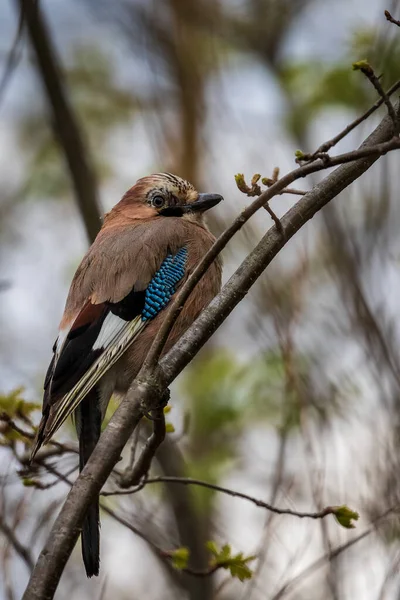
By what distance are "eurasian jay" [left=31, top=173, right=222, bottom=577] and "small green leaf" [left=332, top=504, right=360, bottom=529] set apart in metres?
1.06

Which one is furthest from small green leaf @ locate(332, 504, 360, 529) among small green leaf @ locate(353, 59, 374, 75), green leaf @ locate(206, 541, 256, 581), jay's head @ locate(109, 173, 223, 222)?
jay's head @ locate(109, 173, 223, 222)

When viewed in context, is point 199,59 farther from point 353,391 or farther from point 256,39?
point 353,391

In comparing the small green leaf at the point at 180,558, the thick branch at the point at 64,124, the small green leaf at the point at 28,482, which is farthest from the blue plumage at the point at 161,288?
the thick branch at the point at 64,124

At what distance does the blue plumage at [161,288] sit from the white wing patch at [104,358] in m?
0.08

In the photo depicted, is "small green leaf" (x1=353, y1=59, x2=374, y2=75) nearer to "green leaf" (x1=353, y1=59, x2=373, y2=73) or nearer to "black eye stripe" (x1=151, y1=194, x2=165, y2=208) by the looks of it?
"green leaf" (x1=353, y1=59, x2=373, y2=73)

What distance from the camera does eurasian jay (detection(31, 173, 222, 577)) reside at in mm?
4207

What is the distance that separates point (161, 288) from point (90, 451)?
0.91 meters

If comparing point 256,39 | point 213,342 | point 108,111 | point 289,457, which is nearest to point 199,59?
point 256,39

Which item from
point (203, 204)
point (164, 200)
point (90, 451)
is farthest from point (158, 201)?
point (90, 451)

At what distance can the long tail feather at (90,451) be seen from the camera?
403 centimetres

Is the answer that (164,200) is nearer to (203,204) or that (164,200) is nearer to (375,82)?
(203,204)

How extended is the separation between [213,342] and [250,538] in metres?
2.99

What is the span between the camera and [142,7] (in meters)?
9.16

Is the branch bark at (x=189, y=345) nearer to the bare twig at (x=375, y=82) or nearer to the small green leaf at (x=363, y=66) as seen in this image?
the bare twig at (x=375, y=82)
